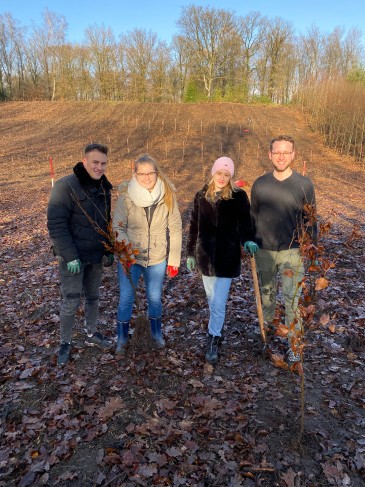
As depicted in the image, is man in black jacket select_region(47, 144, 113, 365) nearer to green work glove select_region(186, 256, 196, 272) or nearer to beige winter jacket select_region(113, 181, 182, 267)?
beige winter jacket select_region(113, 181, 182, 267)

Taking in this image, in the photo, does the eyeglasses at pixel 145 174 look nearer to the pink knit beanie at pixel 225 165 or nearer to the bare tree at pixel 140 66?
the pink knit beanie at pixel 225 165

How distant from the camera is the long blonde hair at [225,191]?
362 cm

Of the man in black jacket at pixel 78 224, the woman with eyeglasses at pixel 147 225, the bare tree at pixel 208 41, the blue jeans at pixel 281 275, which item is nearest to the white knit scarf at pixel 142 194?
the woman with eyeglasses at pixel 147 225

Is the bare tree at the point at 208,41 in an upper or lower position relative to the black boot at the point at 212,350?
upper

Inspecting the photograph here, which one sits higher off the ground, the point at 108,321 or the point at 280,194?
the point at 280,194

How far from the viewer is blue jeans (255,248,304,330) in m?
3.79

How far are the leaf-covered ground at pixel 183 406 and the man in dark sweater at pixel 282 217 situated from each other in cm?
56

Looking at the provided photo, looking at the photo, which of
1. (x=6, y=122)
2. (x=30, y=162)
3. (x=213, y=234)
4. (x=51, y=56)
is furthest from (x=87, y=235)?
(x=51, y=56)

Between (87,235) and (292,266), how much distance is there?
2205 mm

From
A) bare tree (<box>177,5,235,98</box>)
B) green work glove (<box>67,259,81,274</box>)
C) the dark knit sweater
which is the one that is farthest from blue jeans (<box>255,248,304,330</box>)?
bare tree (<box>177,5,235,98</box>)

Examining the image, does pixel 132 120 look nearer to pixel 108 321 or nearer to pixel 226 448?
pixel 108 321

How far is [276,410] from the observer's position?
3.37 meters

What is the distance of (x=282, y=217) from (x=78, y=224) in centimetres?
212

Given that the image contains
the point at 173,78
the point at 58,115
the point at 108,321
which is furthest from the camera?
the point at 173,78
